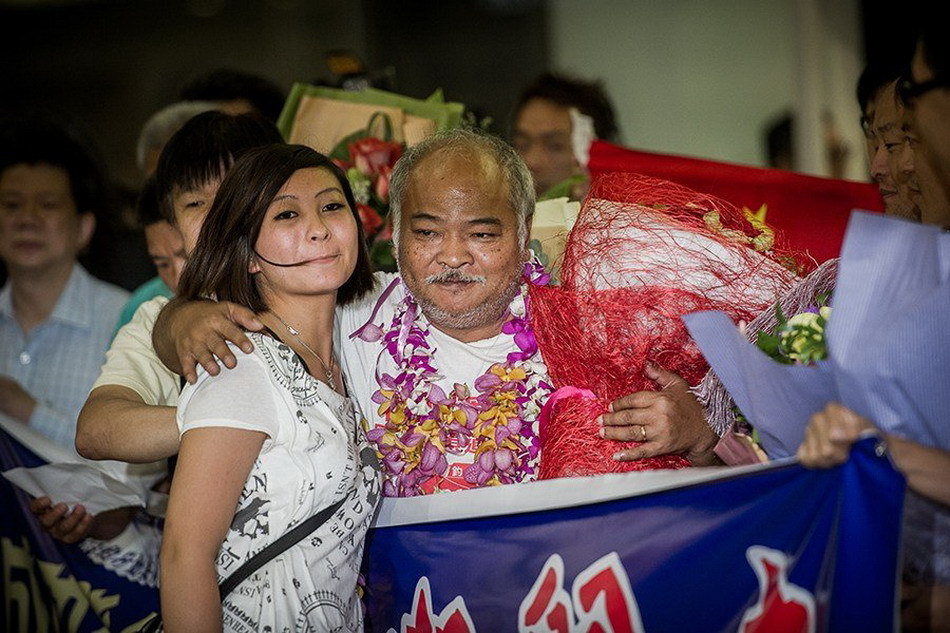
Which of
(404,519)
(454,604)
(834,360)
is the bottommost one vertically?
(454,604)

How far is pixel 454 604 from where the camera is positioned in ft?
7.00

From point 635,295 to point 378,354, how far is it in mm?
648

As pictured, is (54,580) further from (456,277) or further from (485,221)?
(485,221)

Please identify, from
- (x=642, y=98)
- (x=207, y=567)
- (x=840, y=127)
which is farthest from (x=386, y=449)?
(x=642, y=98)

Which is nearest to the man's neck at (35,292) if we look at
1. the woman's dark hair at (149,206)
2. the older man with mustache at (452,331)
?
the woman's dark hair at (149,206)

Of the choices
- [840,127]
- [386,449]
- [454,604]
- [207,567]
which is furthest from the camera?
[840,127]

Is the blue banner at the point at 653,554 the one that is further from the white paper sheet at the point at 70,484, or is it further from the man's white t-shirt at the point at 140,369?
the white paper sheet at the point at 70,484

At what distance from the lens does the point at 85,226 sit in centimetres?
374

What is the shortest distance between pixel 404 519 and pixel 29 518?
38.0 inches

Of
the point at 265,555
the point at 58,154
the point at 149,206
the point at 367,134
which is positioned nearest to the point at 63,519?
the point at 265,555

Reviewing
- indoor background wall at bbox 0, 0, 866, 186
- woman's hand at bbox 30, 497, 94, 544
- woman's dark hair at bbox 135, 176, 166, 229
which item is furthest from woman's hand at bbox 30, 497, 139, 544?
indoor background wall at bbox 0, 0, 866, 186

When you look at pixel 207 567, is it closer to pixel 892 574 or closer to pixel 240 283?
pixel 240 283

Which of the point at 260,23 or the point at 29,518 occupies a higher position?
the point at 260,23

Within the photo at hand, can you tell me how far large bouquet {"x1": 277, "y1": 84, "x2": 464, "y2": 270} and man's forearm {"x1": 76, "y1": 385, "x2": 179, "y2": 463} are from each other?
1048 millimetres
